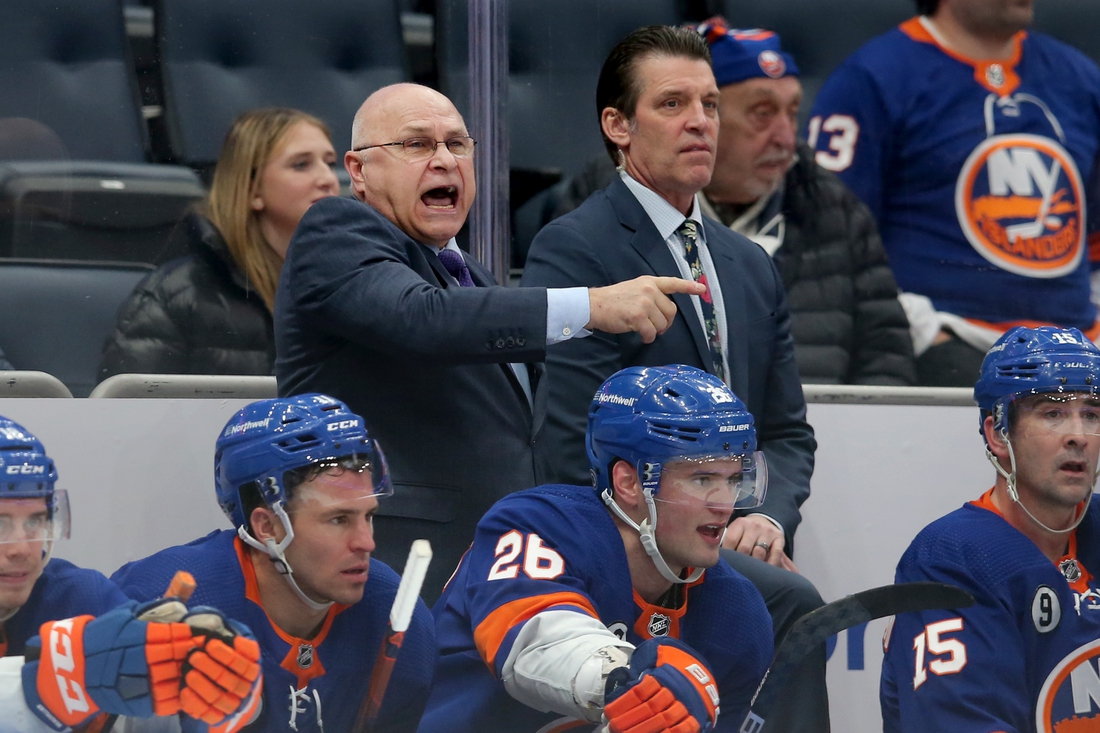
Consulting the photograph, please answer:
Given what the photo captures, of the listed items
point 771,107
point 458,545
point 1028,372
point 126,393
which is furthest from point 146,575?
point 771,107

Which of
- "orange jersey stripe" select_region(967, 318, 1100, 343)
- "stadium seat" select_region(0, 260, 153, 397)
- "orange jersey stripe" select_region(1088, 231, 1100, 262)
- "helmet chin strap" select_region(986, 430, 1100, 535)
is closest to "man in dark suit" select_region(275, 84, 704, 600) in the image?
"stadium seat" select_region(0, 260, 153, 397)

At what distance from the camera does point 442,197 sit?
7.92ft

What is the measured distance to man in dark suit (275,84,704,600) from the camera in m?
2.10

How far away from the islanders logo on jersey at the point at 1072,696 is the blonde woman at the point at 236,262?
1.48 m

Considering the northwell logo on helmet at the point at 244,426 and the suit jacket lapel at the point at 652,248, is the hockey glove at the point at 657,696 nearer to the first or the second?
the northwell logo on helmet at the point at 244,426

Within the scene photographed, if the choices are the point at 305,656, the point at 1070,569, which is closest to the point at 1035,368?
the point at 1070,569

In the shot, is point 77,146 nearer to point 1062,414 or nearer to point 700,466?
point 700,466

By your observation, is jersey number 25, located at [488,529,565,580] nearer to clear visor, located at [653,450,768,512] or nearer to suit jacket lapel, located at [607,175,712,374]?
clear visor, located at [653,450,768,512]

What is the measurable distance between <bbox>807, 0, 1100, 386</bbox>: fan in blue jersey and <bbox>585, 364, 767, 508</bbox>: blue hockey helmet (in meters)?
1.16

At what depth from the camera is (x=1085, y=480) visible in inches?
96.2

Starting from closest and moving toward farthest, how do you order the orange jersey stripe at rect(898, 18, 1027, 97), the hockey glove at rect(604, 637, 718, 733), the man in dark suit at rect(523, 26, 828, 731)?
the hockey glove at rect(604, 637, 718, 733) < the man in dark suit at rect(523, 26, 828, 731) < the orange jersey stripe at rect(898, 18, 1027, 97)

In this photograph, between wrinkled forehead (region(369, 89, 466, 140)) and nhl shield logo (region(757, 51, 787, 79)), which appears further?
nhl shield logo (region(757, 51, 787, 79))

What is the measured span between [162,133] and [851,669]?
1.71 meters

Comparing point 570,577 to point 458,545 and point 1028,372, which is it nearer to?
point 458,545
